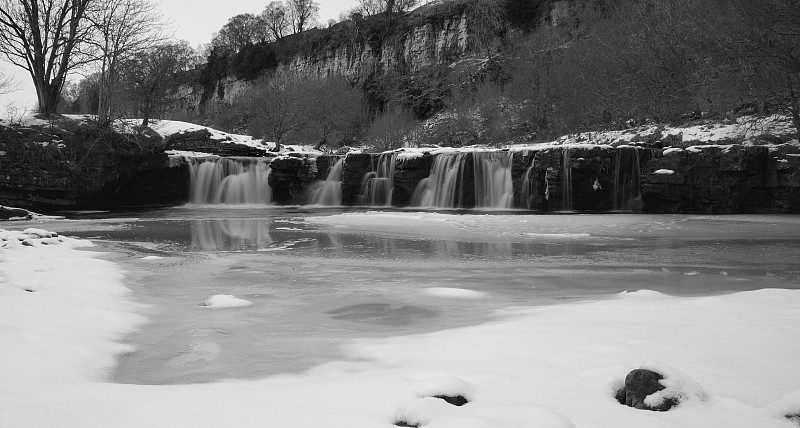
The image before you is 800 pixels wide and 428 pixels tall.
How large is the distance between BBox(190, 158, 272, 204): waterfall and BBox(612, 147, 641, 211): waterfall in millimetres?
15337

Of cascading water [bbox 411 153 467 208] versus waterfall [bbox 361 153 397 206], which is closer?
cascading water [bbox 411 153 467 208]

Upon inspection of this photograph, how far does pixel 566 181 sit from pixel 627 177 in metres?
2.15

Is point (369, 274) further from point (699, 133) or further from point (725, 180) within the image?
point (699, 133)

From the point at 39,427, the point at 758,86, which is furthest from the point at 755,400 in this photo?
the point at 758,86

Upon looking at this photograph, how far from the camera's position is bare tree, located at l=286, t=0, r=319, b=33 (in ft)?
242

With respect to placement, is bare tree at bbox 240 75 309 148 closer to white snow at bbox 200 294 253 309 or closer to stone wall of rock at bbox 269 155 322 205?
stone wall of rock at bbox 269 155 322 205

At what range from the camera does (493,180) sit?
876 inches

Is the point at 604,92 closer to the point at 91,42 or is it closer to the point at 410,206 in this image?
the point at 410,206

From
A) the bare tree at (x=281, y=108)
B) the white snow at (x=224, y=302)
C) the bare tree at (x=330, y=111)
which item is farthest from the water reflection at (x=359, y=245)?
the bare tree at (x=330, y=111)

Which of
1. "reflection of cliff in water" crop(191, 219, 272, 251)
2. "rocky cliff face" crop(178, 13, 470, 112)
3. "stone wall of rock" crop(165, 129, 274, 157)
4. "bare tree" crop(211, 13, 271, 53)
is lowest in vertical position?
"reflection of cliff in water" crop(191, 219, 272, 251)

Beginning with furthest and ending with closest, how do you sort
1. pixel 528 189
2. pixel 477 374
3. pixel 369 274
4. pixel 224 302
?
pixel 528 189 → pixel 369 274 → pixel 224 302 → pixel 477 374

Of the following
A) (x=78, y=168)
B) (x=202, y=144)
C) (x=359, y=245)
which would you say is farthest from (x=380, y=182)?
(x=359, y=245)

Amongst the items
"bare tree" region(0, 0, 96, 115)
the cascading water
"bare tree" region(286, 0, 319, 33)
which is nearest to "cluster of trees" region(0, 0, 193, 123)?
"bare tree" region(0, 0, 96, 115)

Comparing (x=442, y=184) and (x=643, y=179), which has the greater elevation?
(x=643, y=179)
